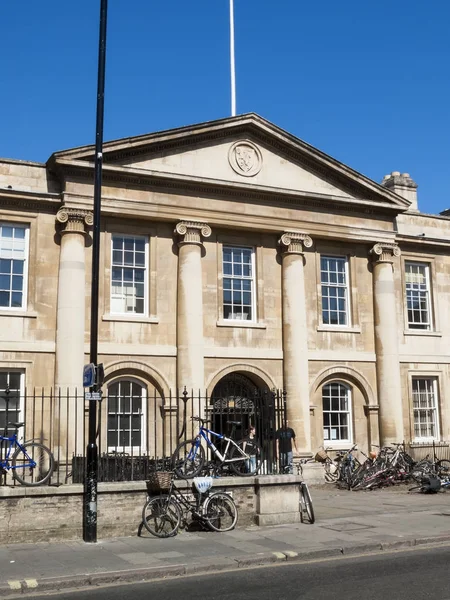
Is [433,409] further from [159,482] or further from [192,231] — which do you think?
[159,482]

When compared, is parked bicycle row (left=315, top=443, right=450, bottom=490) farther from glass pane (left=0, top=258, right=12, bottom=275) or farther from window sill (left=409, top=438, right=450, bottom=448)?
glass pane (left=0, top=258, right=12, bottom=275)

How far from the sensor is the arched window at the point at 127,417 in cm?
2083

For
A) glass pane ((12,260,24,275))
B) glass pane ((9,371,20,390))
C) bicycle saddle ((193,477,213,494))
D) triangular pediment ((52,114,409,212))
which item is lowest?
bicycle saddle ((193,477,213,494))

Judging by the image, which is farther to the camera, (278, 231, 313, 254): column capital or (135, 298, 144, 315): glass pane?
(278, 231, 313, 254): column capital

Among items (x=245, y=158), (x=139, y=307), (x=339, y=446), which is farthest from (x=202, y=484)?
(x=245, y=158)

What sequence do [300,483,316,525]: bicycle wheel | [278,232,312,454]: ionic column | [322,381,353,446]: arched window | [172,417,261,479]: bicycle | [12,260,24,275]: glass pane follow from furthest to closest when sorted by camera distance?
[322,381,353,446]: arched window < [278,232,312,454]: ionic column < [12,260,24,275]: glass pane < [172,417,261,479]: bicycle < [300,483,316,525]: bicycle wheel

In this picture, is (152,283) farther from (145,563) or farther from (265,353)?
(145,563)

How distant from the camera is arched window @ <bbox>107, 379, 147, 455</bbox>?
2083cm

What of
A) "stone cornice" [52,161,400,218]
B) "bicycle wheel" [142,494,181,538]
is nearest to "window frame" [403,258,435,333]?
"stone cornice" [52,161,400,218]

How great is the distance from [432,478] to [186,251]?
953 cm

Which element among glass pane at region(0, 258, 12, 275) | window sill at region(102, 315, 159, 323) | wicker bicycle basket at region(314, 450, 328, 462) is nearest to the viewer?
glass pane at region(0, 258, 12, 275)

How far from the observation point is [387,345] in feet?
81.3

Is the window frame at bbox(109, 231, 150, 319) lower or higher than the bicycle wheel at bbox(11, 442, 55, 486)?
higher

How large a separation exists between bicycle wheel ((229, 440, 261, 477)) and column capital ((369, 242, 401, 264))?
11608 millimetres
